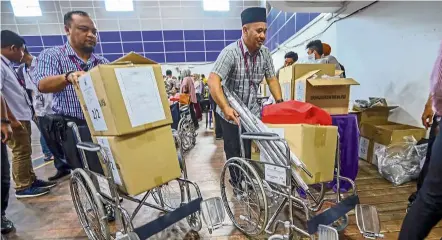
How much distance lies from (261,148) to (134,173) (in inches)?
26.2

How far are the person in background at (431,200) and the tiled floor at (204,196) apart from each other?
0.55 meters

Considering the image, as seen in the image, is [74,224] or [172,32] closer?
[74,224]

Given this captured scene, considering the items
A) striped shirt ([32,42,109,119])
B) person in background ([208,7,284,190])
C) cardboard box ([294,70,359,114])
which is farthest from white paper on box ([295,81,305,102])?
striped shirt ([32,42,109,119])

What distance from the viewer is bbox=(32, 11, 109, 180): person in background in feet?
4.21

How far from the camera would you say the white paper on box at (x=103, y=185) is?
1.09 meters

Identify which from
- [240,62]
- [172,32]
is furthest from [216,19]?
[240,62]

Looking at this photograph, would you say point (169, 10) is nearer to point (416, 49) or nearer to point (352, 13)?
point (352, 13)

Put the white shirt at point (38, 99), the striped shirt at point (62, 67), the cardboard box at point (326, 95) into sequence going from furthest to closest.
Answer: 1. the white shirt at point (38, 99)
2. the cardboard box at point (326, 95)
3. the striped shirt at point (62, 67)

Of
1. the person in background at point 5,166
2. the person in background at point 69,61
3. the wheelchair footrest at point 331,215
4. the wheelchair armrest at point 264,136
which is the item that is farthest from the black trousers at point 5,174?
the wheelchair footrest at point 331,215

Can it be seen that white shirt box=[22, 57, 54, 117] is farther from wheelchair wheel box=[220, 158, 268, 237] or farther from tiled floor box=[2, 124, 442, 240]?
wheelchair wheel box=[220, 158, 268, 237]

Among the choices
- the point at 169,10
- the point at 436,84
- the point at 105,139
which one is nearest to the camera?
the point at 436,84

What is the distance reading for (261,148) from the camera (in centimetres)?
123

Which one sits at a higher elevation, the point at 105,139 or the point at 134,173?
the point at 105,139

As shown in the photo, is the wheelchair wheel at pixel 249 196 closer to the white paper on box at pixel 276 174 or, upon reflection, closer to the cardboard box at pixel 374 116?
the white paper on box at pixel 276 174
